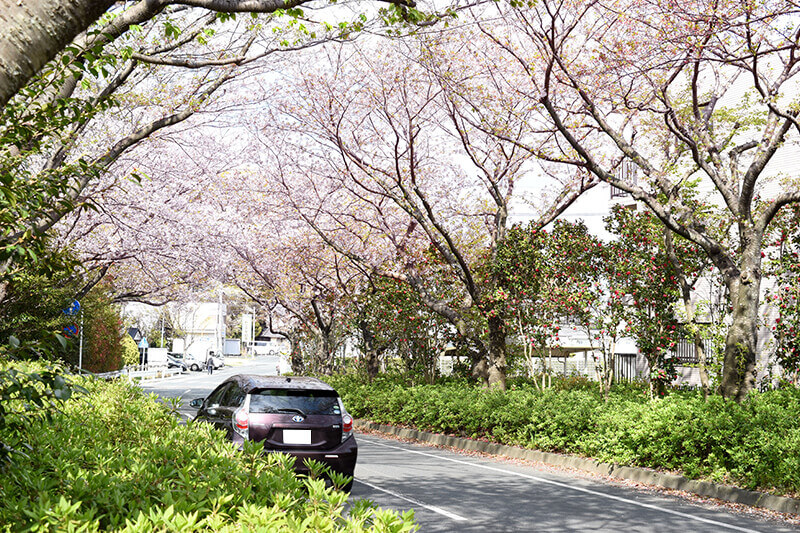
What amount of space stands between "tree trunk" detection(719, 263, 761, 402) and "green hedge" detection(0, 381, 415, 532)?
9726mm

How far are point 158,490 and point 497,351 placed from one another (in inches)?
633

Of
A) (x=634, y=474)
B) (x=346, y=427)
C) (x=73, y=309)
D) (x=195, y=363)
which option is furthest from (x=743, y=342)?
(x=195, y=363)

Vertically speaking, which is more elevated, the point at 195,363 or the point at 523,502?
the point at 195,363

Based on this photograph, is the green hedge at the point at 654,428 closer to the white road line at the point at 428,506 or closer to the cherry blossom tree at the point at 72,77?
the white road line at the point at 428,506

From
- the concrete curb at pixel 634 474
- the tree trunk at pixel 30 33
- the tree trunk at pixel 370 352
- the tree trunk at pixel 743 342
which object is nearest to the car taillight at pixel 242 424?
the concrete curb at pixel 634 474

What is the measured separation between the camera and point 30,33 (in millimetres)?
2555

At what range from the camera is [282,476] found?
183 inches

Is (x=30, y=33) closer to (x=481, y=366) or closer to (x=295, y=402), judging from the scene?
(x=295, y=402)

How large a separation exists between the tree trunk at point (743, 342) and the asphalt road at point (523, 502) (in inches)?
115

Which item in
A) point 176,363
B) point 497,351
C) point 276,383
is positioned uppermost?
point 497,351

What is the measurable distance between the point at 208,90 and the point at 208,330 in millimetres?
103129

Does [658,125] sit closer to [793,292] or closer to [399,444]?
[793,292]

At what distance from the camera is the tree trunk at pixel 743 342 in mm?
12750

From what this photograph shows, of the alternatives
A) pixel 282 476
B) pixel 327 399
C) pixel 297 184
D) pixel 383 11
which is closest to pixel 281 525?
pixel 282 476
